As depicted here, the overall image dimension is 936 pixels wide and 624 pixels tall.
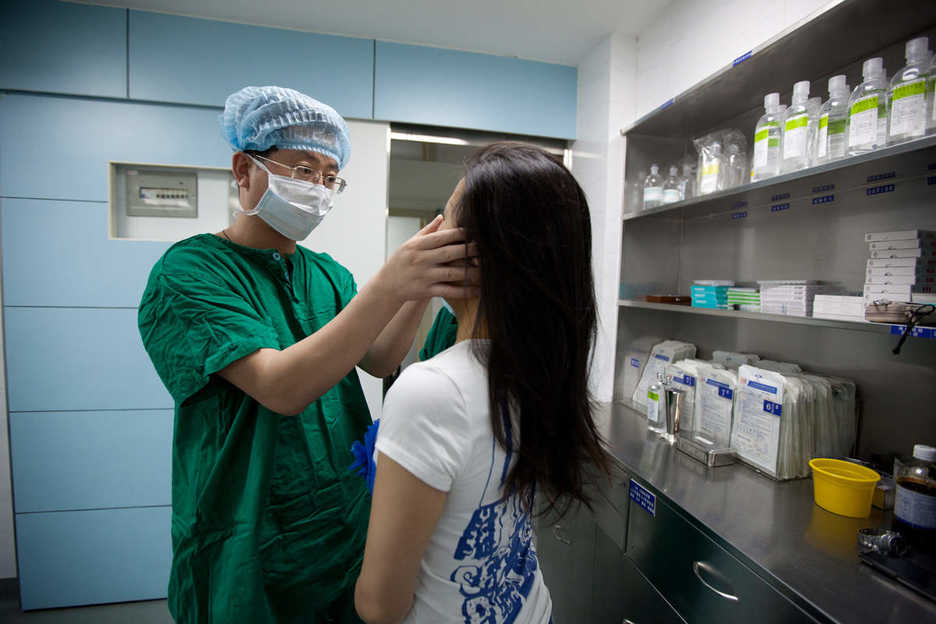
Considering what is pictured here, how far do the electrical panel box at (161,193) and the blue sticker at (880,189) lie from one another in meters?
2.72

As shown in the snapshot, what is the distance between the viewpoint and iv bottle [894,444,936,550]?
0.99 meters

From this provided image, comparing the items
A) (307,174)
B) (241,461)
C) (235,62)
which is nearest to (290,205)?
(307,174)

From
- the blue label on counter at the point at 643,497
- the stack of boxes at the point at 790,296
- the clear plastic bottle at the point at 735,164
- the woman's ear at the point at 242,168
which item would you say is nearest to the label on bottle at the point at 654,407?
the blue label on counter at the point at 643,497

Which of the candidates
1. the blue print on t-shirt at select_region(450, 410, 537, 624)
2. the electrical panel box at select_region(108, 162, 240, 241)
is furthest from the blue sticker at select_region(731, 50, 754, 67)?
the electrical panel box at select_region(108, 162, 240, 241)

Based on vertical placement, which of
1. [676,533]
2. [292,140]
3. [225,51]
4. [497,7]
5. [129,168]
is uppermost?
[497,7]

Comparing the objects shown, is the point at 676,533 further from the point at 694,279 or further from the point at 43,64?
the point at 43,64

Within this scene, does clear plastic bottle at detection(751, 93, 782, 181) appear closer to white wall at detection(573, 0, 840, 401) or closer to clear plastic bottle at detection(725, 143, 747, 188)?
clear plastic bottle at detection(725, 143, 747, 188)

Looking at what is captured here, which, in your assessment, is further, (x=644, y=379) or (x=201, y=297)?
(x=644, y=379)

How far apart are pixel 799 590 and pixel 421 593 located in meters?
0.78

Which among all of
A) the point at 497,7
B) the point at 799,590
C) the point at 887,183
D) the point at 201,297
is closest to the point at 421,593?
the point at 201,297

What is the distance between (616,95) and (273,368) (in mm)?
2149

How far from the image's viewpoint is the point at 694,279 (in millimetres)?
2109

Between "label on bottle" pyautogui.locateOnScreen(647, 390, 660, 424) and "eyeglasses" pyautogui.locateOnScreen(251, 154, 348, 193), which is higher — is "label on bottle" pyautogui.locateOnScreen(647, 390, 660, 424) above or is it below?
below

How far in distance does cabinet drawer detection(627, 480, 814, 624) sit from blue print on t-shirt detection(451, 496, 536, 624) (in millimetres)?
600
